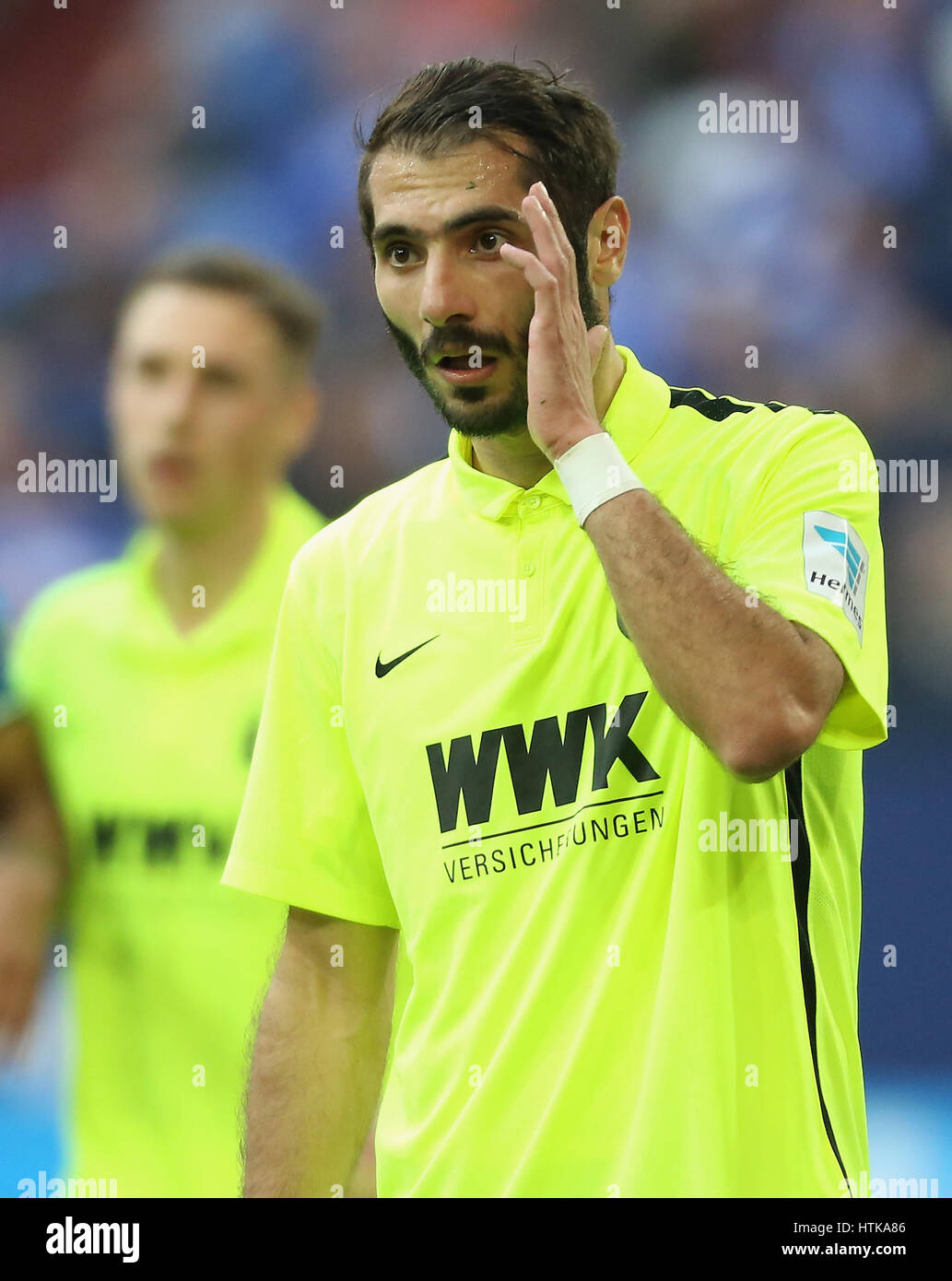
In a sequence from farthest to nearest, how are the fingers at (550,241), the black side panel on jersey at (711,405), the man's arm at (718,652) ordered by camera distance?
1. the black side panel on jersey at (711,405)
2. the fingers at (550,241)
3. the man's arm at (718,652)

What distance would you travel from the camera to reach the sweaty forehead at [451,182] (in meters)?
1.89

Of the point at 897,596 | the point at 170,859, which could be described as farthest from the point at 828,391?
the point at 170,859

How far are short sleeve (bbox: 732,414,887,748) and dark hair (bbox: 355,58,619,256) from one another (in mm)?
497

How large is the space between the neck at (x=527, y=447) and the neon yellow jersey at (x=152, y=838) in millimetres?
1114

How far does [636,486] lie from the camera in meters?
1.65

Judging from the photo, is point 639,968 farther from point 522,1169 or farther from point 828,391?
point 828,391

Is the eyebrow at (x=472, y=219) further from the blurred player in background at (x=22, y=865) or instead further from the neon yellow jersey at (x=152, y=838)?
the blurred player in background at (x=22, y=865)

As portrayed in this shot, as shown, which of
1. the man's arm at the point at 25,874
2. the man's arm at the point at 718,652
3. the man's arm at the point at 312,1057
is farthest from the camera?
the man's arm at the point at 25,874

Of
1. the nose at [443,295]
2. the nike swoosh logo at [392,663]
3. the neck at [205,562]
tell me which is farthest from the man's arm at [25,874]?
the nose at [443,295]

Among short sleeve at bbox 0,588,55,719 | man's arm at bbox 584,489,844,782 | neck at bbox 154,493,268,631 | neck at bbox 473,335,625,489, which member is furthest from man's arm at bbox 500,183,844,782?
short sleeve at bbox 0,588,55,719

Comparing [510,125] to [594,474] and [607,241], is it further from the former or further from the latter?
[594,474]

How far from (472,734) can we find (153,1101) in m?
1.51

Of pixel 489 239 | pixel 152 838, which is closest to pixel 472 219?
pixel 489 239

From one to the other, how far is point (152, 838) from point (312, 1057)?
1.07 m
